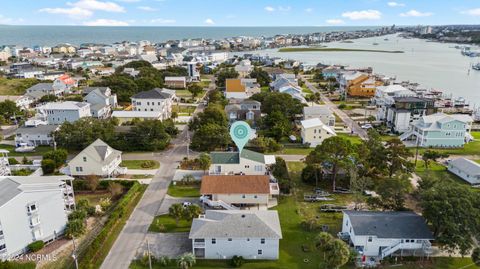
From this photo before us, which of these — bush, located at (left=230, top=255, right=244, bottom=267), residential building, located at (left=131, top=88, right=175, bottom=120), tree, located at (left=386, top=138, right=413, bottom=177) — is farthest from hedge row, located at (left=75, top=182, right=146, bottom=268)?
residential building, located at (left=131, top=88, right=175, bottom=120)

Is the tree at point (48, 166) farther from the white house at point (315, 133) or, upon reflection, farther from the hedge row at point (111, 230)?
the white house at point (315, 133)

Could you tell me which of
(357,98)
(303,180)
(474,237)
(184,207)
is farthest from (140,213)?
(357,98)

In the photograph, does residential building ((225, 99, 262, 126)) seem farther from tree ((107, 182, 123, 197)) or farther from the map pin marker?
tree ((107, 182, 123, 197))

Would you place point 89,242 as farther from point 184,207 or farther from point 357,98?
point 357,98

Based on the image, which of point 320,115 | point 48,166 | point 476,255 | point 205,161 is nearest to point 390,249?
point 476,255

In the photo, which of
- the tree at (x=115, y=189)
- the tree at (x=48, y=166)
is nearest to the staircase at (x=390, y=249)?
the tree at (x=115, y=189)
